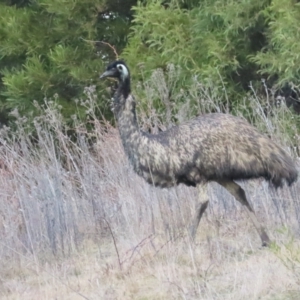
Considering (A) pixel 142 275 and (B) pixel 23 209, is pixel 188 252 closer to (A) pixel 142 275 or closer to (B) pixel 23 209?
(A) pixel 142 275

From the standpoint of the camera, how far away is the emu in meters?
6.53

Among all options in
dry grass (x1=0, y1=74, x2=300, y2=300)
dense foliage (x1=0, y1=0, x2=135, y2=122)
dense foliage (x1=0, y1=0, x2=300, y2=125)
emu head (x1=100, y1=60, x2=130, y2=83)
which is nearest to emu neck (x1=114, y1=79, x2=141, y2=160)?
emu head (x1=100, y1=60, x2=130, y2=83)

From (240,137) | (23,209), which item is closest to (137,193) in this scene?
(23,209)

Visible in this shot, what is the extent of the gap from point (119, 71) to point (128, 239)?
53.7 inches

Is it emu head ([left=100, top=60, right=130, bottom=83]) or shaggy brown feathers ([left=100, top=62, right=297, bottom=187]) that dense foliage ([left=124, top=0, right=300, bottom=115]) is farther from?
shaggy brown feathers ([left=100, top=62, right=297, bottom=187])

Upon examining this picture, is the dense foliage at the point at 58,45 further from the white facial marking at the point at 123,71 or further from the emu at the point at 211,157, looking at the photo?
the emu at the point at 211,157

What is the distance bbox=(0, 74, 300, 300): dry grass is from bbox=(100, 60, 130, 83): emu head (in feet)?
3.95

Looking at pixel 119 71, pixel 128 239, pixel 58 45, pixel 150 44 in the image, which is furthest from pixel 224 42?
pixel 128 239

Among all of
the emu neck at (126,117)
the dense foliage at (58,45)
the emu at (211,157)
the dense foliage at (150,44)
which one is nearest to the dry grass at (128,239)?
the emu at (211,157)

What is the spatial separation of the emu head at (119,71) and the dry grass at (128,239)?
47.4 inches

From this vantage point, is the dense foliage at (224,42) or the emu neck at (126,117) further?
the dense foliage at (224,42)

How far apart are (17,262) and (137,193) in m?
1.41

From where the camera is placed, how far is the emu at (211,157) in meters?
6.53

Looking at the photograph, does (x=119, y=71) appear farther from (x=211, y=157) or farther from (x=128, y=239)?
(x=128, y=239)
